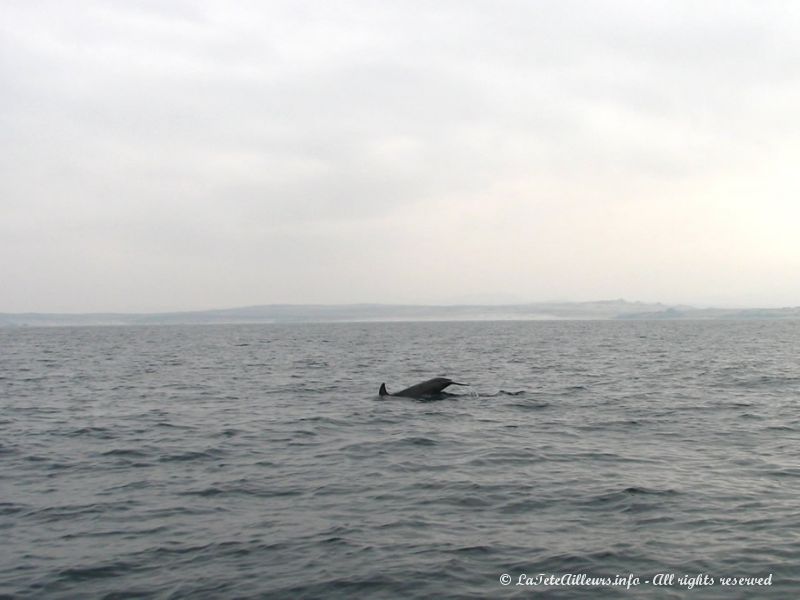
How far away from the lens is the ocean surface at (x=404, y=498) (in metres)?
8.98

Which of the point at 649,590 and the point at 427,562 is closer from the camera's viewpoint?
the point at 649,590

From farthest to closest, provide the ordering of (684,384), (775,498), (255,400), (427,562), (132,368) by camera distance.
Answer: (132,368) → (684,384) → (255,400) → (775,498) → (427,562)

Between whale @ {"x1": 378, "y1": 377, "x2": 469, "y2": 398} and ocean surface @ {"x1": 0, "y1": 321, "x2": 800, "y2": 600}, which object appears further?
whale @ {"x1": 378, "y1": 377, "x2": 469, "y2": 398}

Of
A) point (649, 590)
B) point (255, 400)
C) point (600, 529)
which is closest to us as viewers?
point (649, 590)

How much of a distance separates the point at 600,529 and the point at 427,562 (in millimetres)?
2772

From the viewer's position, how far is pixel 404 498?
12641 mm

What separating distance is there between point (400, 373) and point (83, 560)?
30.4 m

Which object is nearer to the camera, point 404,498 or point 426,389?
point 404,498

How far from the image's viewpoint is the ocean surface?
29.5 feet

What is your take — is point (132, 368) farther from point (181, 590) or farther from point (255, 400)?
point (181, 590)

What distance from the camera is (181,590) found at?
8672 mm

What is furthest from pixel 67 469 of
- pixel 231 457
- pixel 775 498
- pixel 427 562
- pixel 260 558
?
pixel 775 498

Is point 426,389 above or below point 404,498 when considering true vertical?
above

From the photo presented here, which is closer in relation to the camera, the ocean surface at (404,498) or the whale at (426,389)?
the ocean surface at (404,498)
